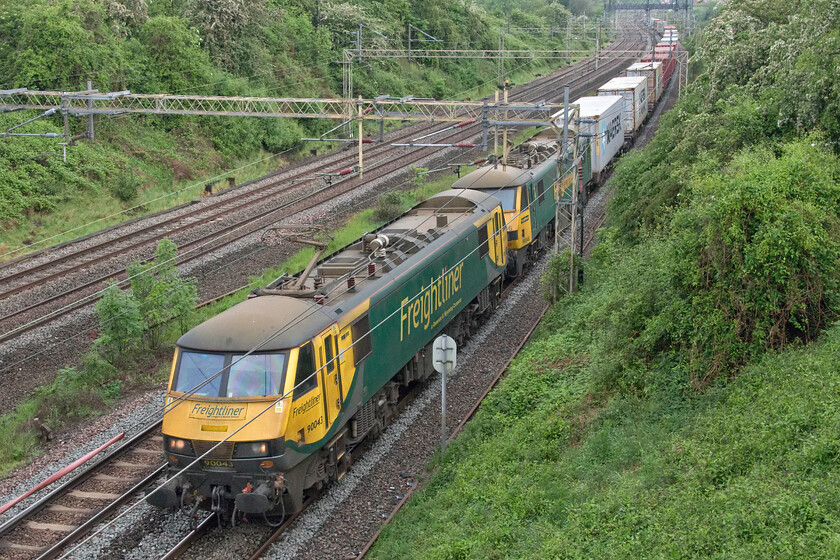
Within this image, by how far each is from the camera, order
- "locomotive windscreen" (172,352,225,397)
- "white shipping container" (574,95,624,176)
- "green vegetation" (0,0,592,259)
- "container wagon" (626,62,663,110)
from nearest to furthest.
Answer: "locomotive windscreen" (172,352,225,397), "green vegetation" (0,0,592,259), "white shipping container" (574,95,624,176), "container wagon" (626,62,663,110)

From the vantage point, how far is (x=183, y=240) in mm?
28828

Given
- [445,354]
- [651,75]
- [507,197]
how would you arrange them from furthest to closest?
[651,75] → [507,197] → [445,354]

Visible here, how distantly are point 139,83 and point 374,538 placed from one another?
36.4 meters

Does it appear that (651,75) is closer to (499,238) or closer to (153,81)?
(153,81)

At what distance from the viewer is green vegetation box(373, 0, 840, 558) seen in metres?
8.72

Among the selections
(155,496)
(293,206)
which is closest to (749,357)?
(155,496)

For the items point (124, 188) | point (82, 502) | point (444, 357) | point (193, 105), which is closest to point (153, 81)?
point (193, 105)

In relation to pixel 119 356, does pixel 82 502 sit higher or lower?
lower

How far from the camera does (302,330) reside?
40.3ft

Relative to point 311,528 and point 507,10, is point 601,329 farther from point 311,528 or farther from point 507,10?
point 507,10

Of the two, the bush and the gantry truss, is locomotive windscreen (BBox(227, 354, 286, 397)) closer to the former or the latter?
the gantry truss

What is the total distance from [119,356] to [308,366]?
29.5 feet

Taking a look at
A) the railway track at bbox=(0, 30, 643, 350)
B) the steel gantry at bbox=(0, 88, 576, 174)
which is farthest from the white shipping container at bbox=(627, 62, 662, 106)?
the steel gantry at bbox=(0, 88, 576, 174)

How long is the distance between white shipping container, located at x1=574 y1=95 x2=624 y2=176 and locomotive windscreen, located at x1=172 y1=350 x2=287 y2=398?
22149 millimetres
